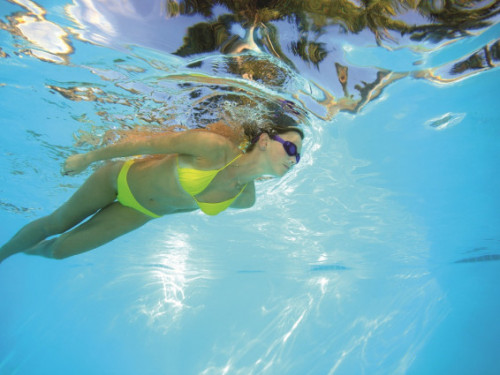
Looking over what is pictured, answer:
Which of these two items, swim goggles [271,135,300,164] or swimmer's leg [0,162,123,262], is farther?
swimmer's leg [0,162,123,262]

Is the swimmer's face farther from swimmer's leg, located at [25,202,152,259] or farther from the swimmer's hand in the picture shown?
the swimmer's hand

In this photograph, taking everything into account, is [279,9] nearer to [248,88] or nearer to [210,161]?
[248,88]

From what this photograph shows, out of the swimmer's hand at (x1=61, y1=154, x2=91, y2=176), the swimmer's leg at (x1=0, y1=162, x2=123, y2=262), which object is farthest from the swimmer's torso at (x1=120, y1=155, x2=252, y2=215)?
the swimmer's hand at (x1=61, y1=154, x2=91, y2=176)

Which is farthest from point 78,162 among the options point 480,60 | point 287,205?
point 287,205

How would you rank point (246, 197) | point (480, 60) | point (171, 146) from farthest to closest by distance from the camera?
point (246, 197) → point (480, 60) → point (171, 146)

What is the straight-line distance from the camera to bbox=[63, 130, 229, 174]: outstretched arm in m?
4.04

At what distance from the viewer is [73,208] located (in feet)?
15.6

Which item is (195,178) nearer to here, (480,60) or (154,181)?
(154,181)

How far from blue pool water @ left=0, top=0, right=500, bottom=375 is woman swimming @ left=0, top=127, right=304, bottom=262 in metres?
1.67

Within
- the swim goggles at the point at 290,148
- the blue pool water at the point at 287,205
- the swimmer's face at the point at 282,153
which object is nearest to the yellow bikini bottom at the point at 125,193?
the blue pool water at the point at 287,205

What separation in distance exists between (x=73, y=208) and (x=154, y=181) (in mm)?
1505

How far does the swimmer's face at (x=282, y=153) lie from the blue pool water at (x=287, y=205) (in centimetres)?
147

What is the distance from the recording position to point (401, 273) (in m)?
22.0

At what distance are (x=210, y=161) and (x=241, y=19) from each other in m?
2.08
